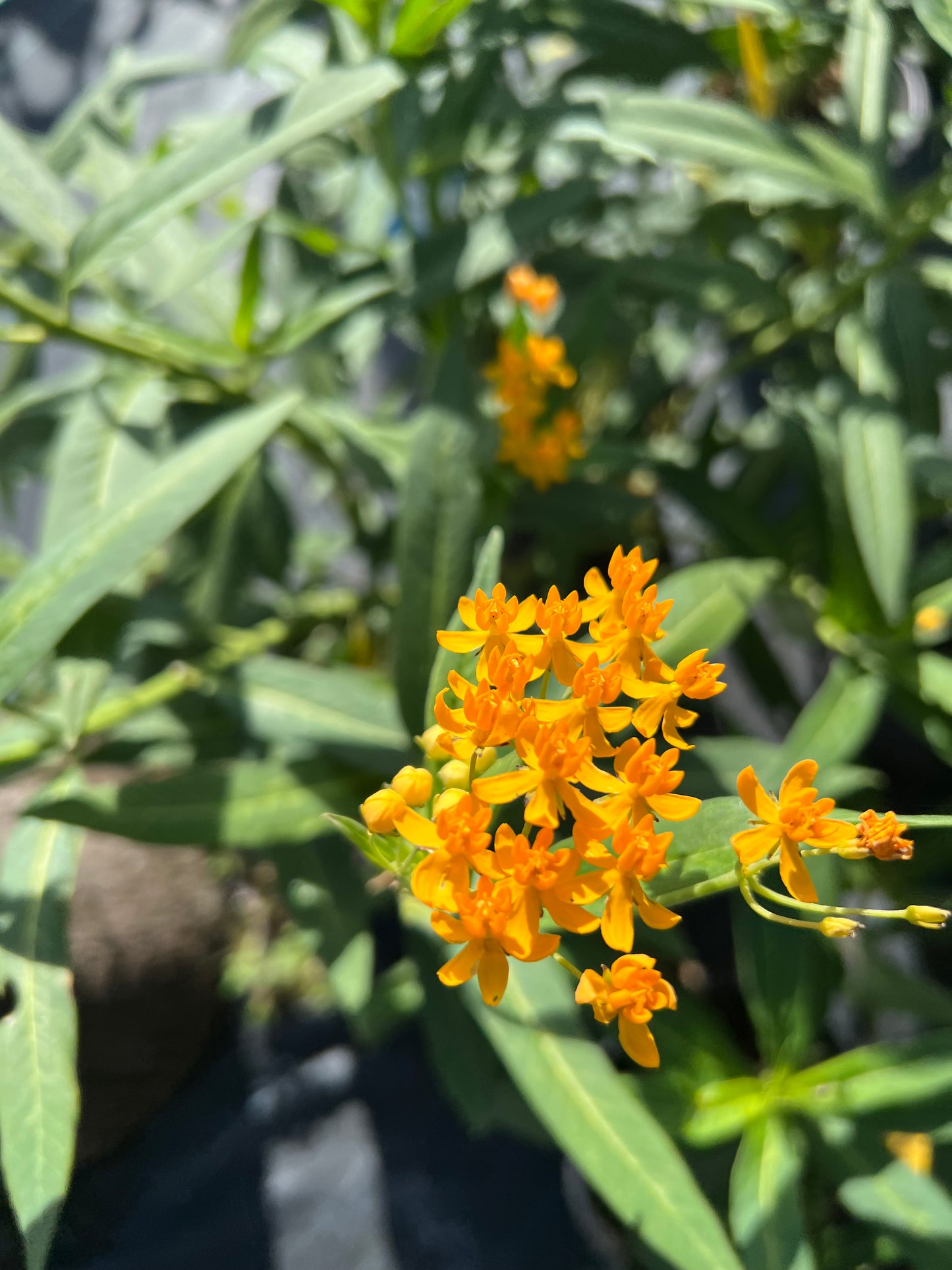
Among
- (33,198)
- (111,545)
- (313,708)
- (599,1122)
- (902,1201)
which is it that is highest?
(33,198)

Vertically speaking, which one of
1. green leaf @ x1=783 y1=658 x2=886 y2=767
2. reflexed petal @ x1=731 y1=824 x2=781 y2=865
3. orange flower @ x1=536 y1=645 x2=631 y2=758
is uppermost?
orange flower @ x1=536 y1=645 x2=631 y2=758

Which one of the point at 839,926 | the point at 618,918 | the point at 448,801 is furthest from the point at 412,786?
the point at 839,926

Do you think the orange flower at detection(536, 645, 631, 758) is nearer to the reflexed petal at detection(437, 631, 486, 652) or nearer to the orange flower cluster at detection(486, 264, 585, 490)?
the reflexed petal at detection(437, 631, 486, 652)

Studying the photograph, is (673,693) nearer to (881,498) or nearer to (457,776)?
(457,776)

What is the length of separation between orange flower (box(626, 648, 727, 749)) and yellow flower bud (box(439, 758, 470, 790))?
0.11m

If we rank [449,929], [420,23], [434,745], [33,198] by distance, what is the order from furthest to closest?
1. [33,198]
2. [420,23]
3. [434,745]
4. [449,929]

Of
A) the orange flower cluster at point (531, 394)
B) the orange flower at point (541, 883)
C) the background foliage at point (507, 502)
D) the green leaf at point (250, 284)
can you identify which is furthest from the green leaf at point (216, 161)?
the orange flower at point (541, 883)

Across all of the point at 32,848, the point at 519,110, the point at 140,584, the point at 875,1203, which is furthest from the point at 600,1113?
the point at 519,110

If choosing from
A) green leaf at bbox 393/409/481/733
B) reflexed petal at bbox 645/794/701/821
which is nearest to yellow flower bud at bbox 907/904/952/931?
reflexed petal at bbox 645/794/701/821

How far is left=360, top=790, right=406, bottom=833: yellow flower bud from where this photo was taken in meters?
0.46

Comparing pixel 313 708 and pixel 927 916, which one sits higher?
pixel 927 916

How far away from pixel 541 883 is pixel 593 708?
0.31ft

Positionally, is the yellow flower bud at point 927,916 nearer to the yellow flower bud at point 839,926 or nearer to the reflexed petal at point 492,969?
the yellow flower bud at point 839,926

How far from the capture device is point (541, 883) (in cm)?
44
